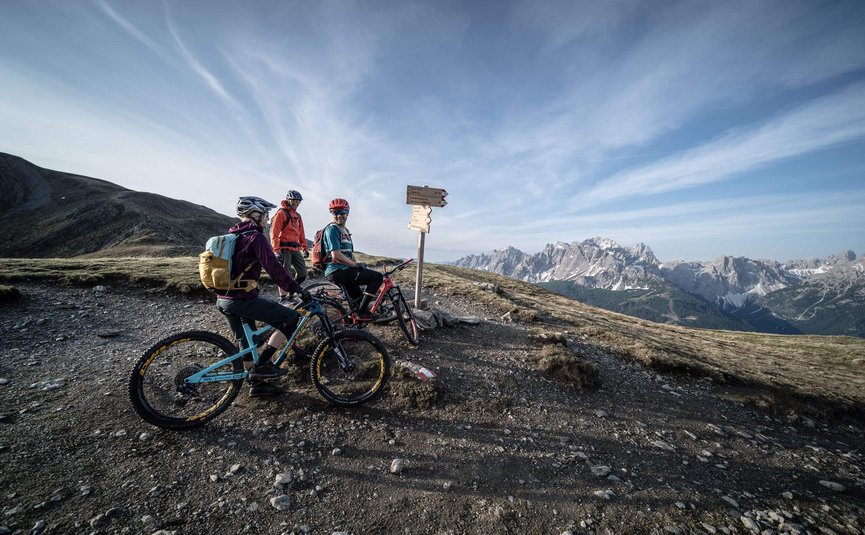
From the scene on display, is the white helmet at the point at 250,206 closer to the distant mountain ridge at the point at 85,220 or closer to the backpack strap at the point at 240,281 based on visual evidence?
the backpack strap at the point at 240,281

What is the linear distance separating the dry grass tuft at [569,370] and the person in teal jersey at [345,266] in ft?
18.5

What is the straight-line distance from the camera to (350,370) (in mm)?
7047

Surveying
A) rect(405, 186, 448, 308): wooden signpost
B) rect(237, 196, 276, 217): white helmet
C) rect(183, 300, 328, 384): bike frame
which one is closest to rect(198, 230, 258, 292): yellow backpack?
rect(237, 196, 276, 217): white helmet

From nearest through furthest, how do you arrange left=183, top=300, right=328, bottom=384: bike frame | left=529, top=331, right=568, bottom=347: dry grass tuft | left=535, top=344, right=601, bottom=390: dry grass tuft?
1. left=183, top=300, right=328, bottom=384: bike frame
2. left=535, top=344, right=601, bottom=390: dry grass tuft
3. left=529, top=331, right=568, bottom=347: dry grass tuft

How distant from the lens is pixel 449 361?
9297 mm

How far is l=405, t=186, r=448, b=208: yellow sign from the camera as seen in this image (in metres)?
12.5

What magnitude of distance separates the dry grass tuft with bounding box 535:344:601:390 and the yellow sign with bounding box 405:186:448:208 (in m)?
6.90

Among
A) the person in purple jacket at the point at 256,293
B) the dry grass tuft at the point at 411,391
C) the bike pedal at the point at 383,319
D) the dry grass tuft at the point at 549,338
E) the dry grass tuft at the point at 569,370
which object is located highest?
the person in purple jacket at the point at 256,293

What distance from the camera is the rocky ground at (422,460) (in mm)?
4406

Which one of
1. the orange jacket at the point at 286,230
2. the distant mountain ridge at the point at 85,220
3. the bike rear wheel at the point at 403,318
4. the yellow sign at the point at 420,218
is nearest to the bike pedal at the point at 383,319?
the bike rear wheel at the point at 403,318

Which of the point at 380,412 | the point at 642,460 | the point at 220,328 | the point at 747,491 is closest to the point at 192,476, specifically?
the point at 380,412

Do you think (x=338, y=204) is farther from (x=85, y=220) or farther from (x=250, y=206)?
(x=85, y=220)

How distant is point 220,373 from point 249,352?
70 centimetres

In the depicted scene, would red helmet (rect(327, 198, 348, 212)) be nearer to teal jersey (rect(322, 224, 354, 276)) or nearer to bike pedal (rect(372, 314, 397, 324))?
teal jersey (rect(322, 224, 354, 276))
